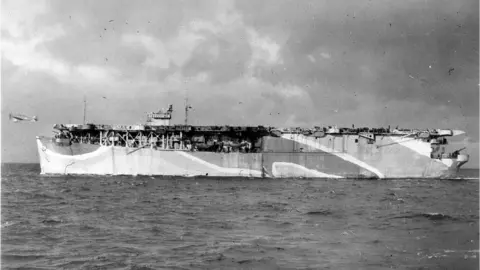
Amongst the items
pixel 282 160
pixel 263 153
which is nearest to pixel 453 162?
pixel 282 160

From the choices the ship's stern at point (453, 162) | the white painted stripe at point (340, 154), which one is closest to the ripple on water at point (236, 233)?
the white painted stripe at point (340, 154)

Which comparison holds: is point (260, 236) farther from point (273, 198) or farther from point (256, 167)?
point (256, 167)

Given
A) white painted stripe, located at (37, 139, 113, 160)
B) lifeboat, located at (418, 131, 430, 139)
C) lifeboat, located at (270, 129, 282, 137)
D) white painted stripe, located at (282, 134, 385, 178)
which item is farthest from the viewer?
lifeboat, located at (270, 129, 282, 137)

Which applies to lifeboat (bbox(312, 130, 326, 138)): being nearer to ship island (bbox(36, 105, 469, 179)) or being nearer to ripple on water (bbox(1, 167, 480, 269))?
ship island (bbox(36, 105, 469, 179))

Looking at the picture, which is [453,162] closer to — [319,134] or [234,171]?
[319,134]

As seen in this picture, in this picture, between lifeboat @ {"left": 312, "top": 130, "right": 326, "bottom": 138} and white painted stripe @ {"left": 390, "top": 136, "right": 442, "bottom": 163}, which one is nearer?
white painted stripe @ {"left": 390, "top": 136, "right": 442, "bottom": 163}

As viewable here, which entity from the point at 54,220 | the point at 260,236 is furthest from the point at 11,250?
the point at 260,236

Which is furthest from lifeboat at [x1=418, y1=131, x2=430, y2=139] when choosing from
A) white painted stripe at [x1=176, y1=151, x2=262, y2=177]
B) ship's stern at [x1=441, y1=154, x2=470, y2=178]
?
white painted stripe at [x1=176, y1=151, x2=262, y2=177]
